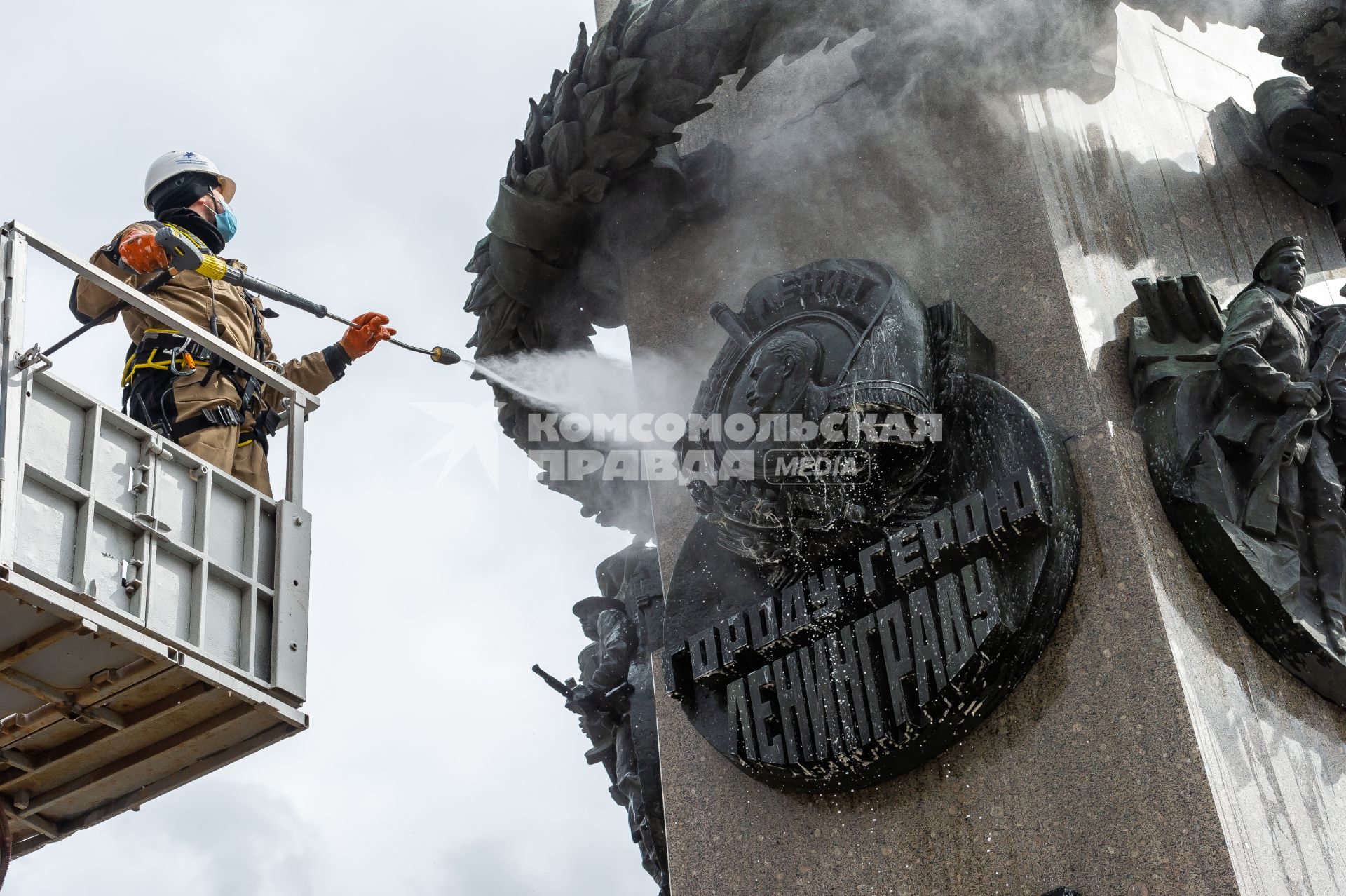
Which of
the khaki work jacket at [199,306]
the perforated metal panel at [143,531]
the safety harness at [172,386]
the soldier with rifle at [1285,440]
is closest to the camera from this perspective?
the perforated metal panel at [143,531]

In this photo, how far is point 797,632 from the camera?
642 centimetres

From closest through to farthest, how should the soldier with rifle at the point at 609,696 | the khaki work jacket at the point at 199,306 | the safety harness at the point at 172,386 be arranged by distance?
the safety harness at the point at 172,386
the khaki work jacket at the point at 199,306
the soldier with rifle at the point at 609,696

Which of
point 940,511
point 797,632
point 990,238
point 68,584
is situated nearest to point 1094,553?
point 940,511

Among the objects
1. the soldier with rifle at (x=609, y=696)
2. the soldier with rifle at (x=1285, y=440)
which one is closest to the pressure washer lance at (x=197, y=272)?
the soldier with rifle at (x=609, y=696)

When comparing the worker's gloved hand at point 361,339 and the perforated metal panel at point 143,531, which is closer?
the perforated metal panel at point 143,531

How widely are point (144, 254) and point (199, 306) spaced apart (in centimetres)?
34

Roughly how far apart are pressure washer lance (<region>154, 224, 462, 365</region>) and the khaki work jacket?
0.08 meters

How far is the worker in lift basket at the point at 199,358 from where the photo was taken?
720cm

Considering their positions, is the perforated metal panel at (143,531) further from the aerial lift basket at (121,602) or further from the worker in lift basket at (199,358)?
the worker in lift basket at (199,358)

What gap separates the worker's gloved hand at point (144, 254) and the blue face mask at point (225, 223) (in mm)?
836

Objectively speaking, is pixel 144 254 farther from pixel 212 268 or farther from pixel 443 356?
pixel 443 356

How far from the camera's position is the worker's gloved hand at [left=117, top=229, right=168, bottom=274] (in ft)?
24.4

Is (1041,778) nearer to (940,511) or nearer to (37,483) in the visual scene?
(940,511)

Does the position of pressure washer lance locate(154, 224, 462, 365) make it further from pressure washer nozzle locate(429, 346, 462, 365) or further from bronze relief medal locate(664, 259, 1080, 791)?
bronze relief medal locate(664, 259, 1080, 791)
